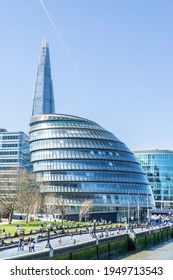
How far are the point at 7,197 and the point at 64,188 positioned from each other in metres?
30.1

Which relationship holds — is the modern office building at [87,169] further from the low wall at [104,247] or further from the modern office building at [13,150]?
the modern office building at [13,150]

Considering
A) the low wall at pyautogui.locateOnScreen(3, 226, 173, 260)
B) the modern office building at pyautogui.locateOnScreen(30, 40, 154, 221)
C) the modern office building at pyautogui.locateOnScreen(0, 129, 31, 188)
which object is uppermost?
the modern office building at pyautogui.locateOnScreen(0, 129, 31, 188)

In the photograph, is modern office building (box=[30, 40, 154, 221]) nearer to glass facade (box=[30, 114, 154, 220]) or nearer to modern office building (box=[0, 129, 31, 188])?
glass facade (box=[30, 114, 154, 220])

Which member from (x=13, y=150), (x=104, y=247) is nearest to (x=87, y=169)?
(x=13, y=150)

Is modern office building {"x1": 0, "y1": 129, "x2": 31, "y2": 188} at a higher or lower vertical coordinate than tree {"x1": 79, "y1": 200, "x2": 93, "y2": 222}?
higher

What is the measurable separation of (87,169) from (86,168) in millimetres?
380

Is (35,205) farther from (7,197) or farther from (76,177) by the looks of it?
(76,177)

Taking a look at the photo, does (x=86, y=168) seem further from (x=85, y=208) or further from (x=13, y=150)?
(x=13, y=150)

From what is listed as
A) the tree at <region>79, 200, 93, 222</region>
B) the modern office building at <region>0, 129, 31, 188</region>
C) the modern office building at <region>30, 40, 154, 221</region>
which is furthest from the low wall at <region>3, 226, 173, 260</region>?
the modern office building at <region>0, 129, 31, 188</region>

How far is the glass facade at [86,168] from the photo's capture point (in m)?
117

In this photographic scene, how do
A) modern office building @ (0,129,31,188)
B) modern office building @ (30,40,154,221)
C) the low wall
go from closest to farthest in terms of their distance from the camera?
the low wall → modern office building @ (30,40,154,221) → modern office building @ (0,129,31,188)

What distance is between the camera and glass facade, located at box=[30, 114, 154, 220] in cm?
11694

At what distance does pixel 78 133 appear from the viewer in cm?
12188
